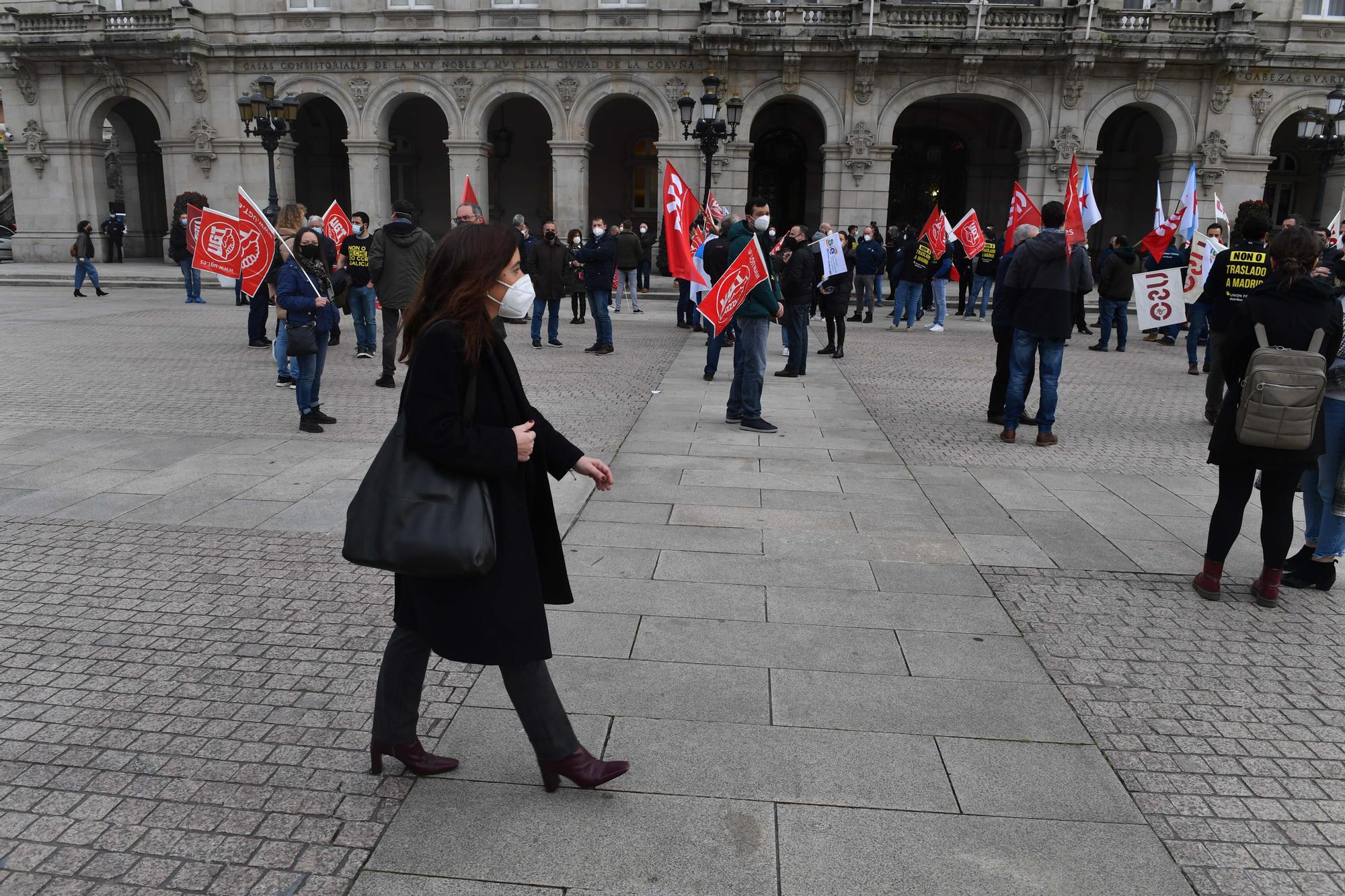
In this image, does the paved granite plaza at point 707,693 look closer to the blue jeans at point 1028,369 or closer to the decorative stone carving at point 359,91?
the blue jeans at point 1028,369

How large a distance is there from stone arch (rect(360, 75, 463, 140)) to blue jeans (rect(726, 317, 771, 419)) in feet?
72.3

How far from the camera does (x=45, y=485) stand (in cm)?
667

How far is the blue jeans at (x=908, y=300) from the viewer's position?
57.9 feet

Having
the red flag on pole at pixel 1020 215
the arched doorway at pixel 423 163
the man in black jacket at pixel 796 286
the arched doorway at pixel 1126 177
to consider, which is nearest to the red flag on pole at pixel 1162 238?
the red flag on pole at pixel 1020 215

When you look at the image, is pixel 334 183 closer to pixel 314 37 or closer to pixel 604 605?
pixel 314 37

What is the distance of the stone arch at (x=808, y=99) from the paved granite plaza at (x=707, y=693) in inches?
853

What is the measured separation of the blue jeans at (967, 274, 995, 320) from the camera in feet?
64.4

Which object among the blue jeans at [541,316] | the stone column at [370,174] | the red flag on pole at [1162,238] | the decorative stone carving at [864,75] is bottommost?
the blue jeans at [541,316]

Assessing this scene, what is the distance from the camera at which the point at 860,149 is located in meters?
27.4

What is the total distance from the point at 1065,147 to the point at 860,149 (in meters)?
5.67

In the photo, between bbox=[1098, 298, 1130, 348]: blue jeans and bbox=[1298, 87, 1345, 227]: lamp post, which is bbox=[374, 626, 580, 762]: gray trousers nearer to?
bbox=[1098, 298, 1130, 348]: blue jeans

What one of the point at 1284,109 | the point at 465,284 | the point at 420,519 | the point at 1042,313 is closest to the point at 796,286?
the point at 1042,313

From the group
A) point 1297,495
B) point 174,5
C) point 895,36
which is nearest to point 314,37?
point 174,5

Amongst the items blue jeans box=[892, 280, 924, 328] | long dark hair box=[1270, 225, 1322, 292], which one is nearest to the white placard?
blue jeans box=[892, 280, 924, 328]
